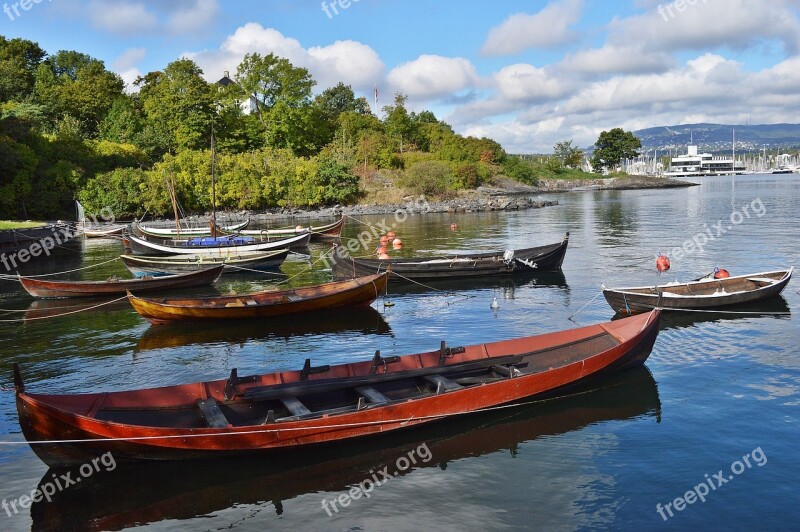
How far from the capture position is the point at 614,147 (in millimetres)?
140875

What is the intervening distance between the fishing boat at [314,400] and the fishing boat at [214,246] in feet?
71.6

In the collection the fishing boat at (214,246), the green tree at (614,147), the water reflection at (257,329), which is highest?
the green tree at (614,147)

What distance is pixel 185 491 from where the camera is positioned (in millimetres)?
10164

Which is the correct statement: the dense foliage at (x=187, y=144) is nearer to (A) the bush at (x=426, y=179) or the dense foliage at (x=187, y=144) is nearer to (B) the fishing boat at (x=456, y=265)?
(A) the bush at (x=426, y=179)

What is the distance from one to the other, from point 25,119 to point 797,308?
2500 inches

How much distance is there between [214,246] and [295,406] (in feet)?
81.8

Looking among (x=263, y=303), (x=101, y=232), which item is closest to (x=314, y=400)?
(x=263, y=303)

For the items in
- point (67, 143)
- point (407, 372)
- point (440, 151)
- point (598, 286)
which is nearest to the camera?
point (407, 372)

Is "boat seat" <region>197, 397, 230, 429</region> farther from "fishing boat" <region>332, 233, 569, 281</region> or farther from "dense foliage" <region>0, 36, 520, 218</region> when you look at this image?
"dense foliage" <region>0, 36, 520, 218</region>

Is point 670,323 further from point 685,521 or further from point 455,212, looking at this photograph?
point 455,212

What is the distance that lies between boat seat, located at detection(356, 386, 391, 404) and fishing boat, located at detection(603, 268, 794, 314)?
1019cm

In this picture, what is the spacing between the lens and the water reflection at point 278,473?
9633mm

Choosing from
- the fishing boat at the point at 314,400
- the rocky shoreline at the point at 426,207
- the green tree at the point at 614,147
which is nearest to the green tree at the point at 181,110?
the rocky shoreline at the point at 426,207

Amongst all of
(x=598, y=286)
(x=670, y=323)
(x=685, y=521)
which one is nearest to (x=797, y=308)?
(x=670, y=323)
